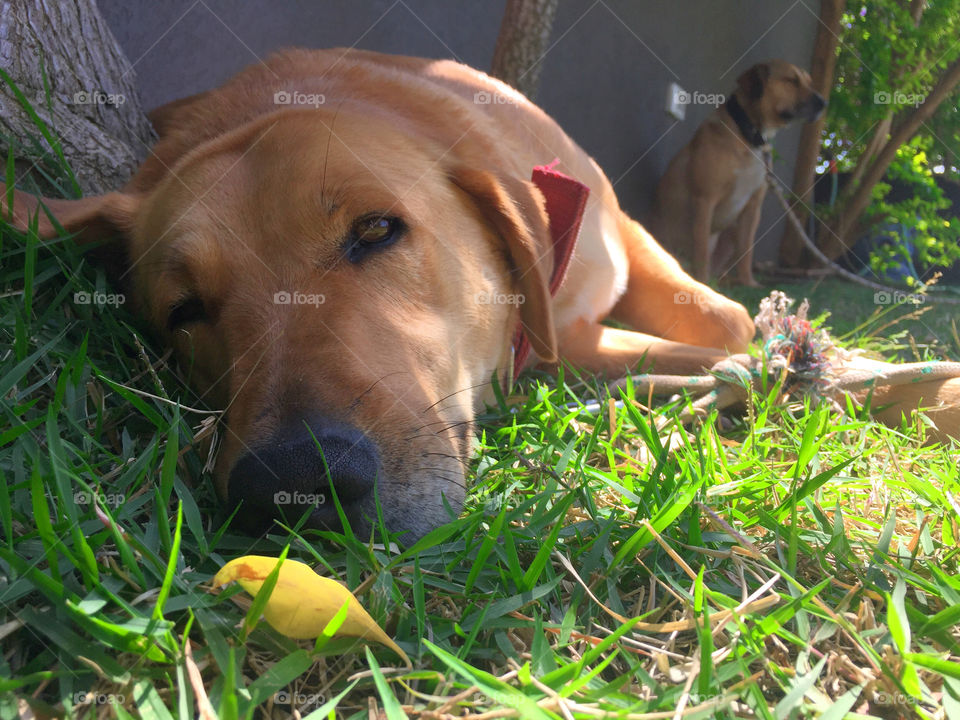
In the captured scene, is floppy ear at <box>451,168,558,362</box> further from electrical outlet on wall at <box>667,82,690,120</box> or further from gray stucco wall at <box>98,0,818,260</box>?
electrical outlet on wall at <box>667,82,690,120</box>

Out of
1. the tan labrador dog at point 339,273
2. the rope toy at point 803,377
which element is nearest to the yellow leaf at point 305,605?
the tan labrador dog at point 339,273

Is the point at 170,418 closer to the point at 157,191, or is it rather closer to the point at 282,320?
the point at 282,320

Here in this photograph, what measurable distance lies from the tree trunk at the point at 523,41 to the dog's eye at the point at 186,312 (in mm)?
2990

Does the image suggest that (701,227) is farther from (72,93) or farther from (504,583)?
(504,583)

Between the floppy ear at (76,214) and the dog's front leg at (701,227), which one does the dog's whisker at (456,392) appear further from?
the dog's front leg at (701,227)

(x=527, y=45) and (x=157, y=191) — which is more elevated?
(x=527, y=45)

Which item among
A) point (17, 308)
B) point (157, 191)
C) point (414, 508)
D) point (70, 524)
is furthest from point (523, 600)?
point (157, 191)

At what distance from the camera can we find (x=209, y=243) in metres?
1.73

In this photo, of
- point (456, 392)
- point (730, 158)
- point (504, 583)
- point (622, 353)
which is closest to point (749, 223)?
point (730, 158)

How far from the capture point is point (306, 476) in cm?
127

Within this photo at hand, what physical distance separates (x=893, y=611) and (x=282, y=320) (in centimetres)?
131

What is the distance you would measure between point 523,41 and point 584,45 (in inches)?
76.2

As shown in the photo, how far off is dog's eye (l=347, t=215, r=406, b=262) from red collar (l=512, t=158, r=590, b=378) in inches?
25.2

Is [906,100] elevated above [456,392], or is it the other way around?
[906,100]
